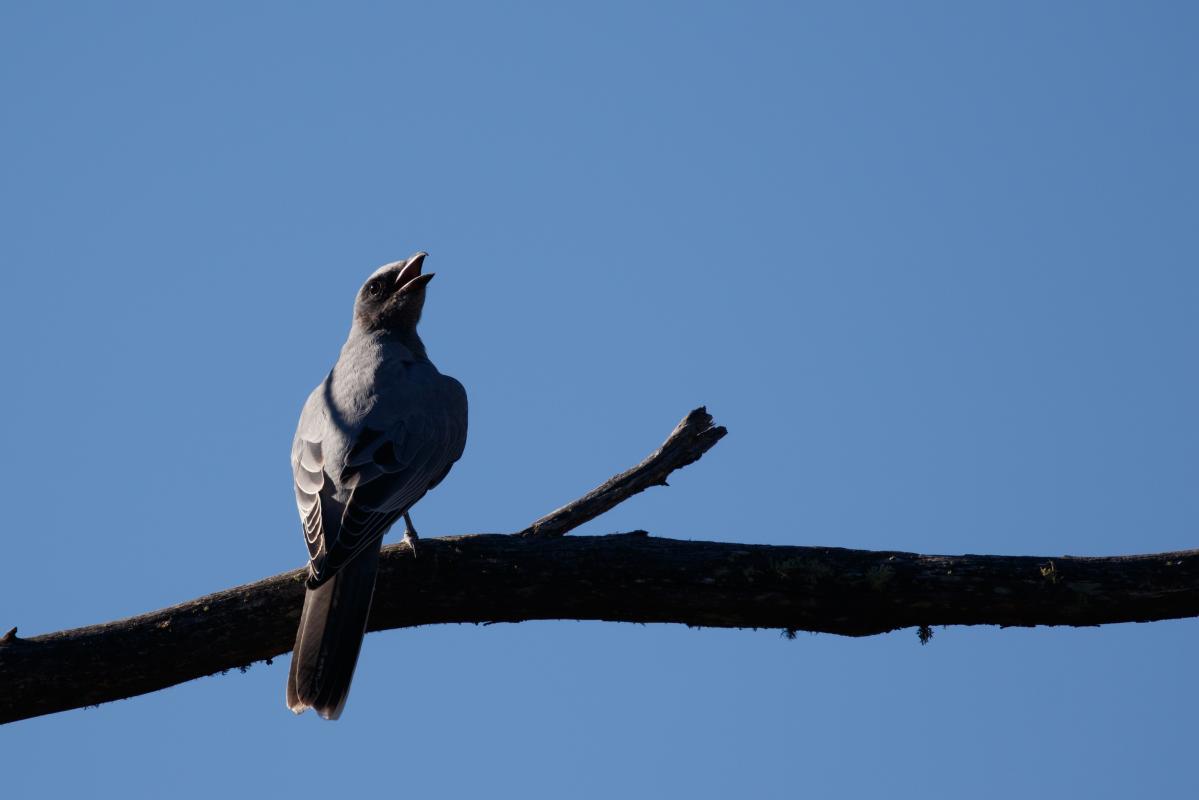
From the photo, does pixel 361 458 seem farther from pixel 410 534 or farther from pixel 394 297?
pixel 394 297

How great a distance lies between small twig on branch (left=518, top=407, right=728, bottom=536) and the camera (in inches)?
251

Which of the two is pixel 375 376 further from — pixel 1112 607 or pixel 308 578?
pixel 1112 607

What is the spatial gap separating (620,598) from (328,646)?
4.23 ft

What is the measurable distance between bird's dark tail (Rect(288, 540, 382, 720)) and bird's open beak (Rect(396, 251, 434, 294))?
10.2ft

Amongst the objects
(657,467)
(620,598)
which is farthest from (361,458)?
(620,598)

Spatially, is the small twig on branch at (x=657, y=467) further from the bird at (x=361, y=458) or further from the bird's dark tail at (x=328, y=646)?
the bird's dark tail at (x=328, y=646)

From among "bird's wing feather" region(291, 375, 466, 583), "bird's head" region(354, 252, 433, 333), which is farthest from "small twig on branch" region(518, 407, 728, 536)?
"bird's head" region(354, 252, 433, 333)

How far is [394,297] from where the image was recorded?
828 cm

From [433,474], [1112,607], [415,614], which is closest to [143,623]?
[415,614]

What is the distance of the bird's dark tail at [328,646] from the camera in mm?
5414

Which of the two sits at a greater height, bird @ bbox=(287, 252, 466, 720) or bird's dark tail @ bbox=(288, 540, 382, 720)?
bird @ bbox=(287, 252, 466, 720)

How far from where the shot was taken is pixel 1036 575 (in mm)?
5074

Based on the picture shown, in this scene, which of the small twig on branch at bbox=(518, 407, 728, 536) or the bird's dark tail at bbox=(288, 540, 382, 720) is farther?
the small twig on branch at bbox=(518, 407, 728, 536)

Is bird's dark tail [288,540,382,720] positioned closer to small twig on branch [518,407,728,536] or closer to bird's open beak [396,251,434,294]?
small twig on branch [518,407,728,536]
